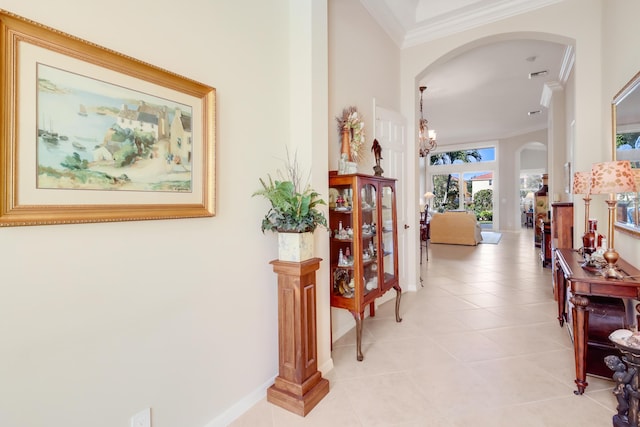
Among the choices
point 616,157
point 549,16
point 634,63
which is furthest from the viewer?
point 549,16

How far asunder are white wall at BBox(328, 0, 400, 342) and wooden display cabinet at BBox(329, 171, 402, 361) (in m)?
0.40

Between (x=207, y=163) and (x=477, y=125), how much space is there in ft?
34.1

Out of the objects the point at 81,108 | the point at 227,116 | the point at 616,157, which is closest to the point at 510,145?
the point at 616,157

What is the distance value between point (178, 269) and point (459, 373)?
220 cm

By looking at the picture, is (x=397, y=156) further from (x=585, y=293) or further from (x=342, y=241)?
(x=585, y=293)

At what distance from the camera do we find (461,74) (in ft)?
19.4

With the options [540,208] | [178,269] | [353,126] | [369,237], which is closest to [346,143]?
[353,126]

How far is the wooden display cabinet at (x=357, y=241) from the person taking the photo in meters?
2.68

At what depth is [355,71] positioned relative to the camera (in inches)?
133

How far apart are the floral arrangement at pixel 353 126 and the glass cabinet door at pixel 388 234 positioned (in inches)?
18.7

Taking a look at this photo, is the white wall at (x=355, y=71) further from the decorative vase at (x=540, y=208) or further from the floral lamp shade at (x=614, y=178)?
the decorative vase at (x=540, y=208)

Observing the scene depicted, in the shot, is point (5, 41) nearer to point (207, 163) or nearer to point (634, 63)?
point (207, 163)

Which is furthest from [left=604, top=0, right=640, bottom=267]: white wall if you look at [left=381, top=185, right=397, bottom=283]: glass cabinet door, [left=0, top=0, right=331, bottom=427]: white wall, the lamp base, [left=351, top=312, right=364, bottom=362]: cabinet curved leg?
[left=0, top=0, right=331, bottom=427]: white wall

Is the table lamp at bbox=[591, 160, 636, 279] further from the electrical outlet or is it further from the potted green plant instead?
the electrical outlet
